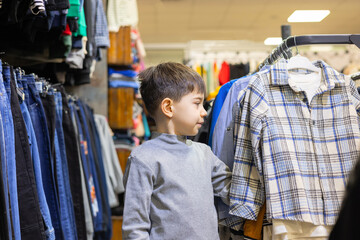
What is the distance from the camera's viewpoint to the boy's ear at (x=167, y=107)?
1.36m

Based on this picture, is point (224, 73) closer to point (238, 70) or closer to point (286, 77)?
point (238, 70)

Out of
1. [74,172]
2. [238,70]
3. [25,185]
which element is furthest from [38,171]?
[238,70]

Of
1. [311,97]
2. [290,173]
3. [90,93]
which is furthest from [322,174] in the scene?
[90,93]

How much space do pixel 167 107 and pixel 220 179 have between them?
0.32 m

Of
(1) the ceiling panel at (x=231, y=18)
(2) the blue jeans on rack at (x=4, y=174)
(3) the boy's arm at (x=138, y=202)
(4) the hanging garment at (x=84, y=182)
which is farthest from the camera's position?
(1) the ceiling panel at (x=231, y=18)

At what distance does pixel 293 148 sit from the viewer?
134 cm

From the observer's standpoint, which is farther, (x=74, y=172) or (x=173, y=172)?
(x=74, y=172)

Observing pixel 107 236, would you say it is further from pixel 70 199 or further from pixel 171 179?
pixel 171 179

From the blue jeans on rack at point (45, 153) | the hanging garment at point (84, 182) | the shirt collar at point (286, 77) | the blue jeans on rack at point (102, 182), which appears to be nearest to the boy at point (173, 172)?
the shirt collar at point (286, 77)

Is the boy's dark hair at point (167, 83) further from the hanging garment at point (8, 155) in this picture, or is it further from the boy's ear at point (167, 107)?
the hanging garment at point (8, 155)

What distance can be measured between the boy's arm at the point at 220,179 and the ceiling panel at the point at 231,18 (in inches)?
177

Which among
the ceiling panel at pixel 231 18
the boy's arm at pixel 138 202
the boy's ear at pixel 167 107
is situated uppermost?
the ceiling panel at pixel 231 18

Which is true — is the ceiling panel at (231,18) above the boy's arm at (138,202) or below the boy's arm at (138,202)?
above

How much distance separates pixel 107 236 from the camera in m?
2.80
